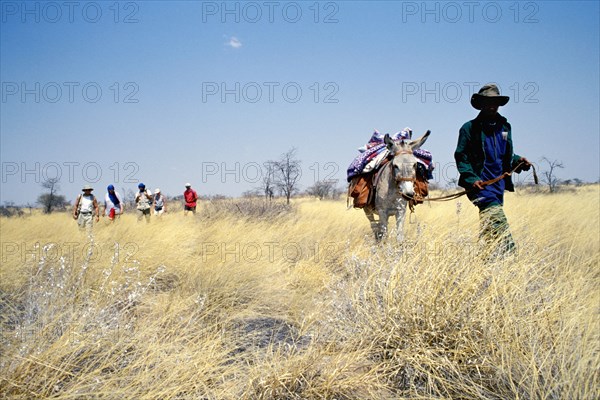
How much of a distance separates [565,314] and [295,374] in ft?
5.32

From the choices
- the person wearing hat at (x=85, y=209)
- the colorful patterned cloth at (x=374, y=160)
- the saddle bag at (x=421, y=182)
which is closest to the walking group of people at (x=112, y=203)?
the person wearing hat at (x=85, y=209)

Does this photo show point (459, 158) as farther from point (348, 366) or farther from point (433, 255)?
point (348, 366)

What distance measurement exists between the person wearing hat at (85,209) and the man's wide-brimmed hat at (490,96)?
9618 millimetres

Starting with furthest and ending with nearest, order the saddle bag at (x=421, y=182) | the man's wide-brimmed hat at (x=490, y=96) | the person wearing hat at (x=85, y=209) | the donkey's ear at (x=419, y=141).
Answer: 1. the person wearing hat at (x=85, y=209)
2. the saddle bag at (x=421, y=182)
3. the donkey's ear at (x=419, y=141)
4. the man's wide-brimmed hat at (x=490, y=96)

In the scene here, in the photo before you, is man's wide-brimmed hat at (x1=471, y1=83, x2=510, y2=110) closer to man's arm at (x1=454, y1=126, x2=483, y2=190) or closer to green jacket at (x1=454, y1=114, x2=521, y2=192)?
green jacket at (x1=454, y1=114, x2=521, y2=192)

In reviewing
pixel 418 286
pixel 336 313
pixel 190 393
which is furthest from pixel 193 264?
pixel 418 286

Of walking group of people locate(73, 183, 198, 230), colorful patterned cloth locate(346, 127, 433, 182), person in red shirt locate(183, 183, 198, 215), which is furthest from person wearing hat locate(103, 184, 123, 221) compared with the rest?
colorful patterned cloth locate(346, 127, 433, 182)

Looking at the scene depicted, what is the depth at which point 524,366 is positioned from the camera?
1.79 meters

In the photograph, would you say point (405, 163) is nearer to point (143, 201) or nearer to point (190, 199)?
point (143, 201)

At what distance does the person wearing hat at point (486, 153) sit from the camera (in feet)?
12.6

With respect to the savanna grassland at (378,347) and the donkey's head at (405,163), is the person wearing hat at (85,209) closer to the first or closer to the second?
the savanna grassland at (378,347)

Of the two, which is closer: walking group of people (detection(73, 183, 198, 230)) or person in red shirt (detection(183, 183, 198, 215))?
walking group of people (detection(73, 183, 198, 230))

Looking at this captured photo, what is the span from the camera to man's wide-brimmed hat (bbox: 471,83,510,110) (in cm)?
378

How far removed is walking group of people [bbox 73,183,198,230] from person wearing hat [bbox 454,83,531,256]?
9103 millimetres
